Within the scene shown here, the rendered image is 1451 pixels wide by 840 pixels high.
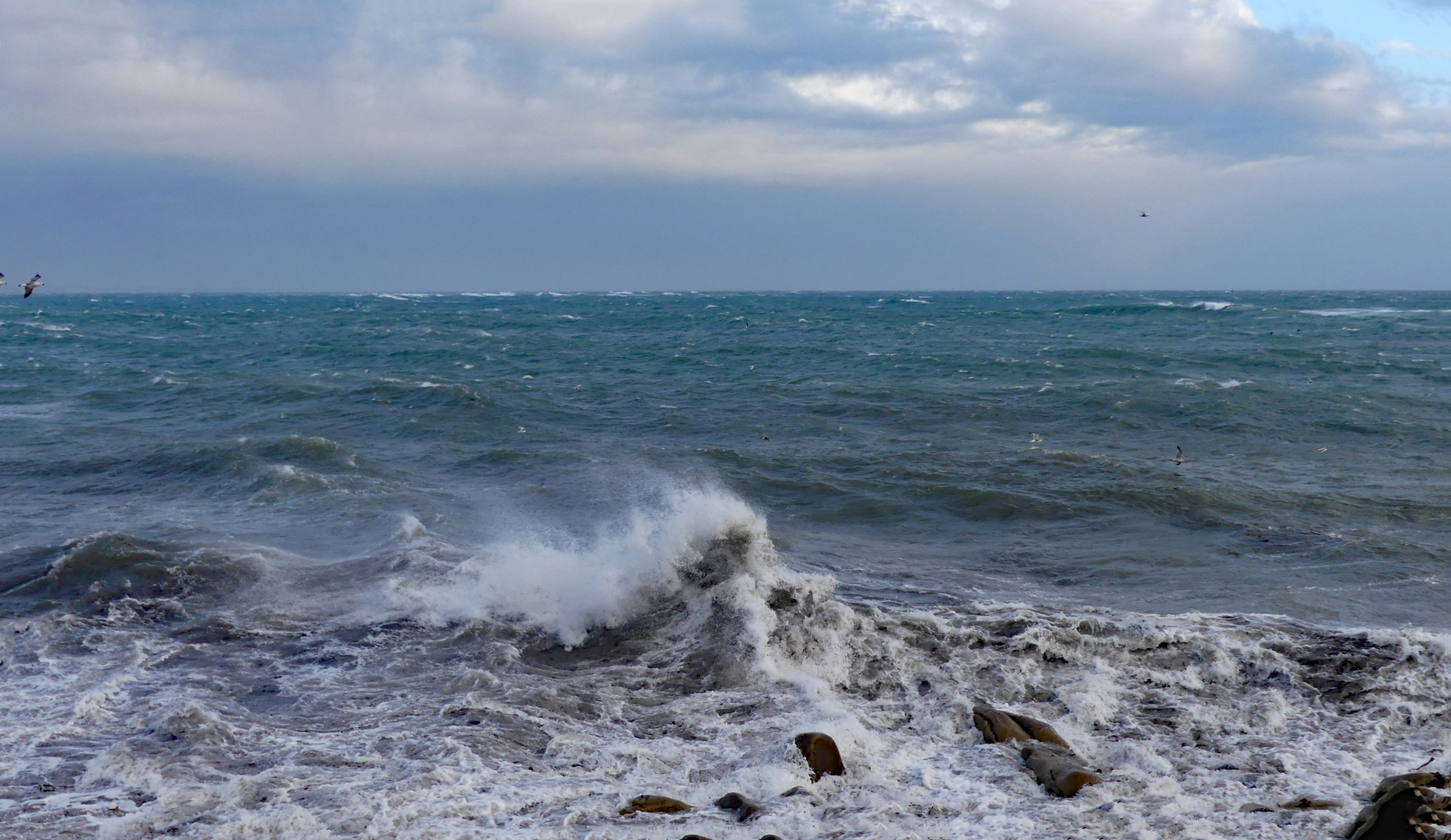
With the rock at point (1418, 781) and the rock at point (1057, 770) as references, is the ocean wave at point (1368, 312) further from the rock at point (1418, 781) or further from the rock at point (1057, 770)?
the rock at point (1057, 770)

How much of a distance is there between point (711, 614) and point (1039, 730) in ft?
13.6

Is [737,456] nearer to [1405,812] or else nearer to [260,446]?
[260,446]

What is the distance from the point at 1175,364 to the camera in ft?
123

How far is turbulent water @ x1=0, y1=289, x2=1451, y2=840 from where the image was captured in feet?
24.1

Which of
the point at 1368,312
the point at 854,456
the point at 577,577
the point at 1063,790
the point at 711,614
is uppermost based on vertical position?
the point at 1368,312

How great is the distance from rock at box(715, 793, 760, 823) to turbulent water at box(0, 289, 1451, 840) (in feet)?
0.55

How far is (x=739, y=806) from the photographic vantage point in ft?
23.1

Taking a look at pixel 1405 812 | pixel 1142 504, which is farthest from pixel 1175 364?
pixel 1405 812

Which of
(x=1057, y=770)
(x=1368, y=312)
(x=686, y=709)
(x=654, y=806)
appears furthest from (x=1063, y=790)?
(x=1368, y=312)

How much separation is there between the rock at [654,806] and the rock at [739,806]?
252mm

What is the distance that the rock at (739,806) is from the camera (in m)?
6.94

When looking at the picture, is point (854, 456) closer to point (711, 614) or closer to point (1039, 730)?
point (711, 614)

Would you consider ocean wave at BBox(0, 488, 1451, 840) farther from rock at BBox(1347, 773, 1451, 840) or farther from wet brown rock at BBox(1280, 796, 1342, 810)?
rock at BBox(1347, 773, 1451, 840)

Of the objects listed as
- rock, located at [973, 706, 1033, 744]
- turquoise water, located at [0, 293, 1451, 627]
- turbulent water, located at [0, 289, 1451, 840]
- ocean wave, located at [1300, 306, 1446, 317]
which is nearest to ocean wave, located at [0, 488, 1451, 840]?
turbulent water, located at [0, 289, 1451, 840]
